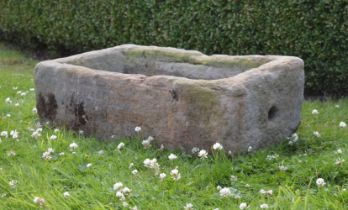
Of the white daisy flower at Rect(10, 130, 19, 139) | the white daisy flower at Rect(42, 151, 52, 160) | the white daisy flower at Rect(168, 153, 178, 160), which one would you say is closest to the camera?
the white daisy flower at Rect(168, 153, 178, 160)

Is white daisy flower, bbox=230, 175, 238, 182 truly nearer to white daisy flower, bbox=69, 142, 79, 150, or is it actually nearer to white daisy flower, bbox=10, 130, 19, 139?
white daisy flower, bbox=69, 142, 79, 150

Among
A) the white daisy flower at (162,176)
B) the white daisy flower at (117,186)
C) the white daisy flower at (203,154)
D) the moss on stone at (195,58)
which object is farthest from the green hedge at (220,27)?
the white daisy flower at (117,186)

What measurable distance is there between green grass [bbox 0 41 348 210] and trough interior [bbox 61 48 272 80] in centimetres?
74

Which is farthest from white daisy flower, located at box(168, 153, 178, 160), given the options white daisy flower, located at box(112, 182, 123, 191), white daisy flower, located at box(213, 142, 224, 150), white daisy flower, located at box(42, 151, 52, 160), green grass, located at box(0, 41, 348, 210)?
white daisy flower, located at box(42, 151, 52, 160)

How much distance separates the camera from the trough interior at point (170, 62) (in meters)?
5.26

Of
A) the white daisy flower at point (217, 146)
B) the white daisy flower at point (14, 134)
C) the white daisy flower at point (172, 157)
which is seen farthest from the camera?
the white daisy flower at point (14, 134)

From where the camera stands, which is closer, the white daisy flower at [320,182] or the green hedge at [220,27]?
the white daisy flower at [320,182]

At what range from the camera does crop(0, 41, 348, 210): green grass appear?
3615 mm

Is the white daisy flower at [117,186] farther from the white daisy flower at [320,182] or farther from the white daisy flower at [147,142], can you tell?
the white daisy flower at [320,182]

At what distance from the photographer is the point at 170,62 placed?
5.66 meters

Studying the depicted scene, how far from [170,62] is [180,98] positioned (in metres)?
1.29

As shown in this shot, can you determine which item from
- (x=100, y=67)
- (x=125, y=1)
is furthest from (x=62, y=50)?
(x=100, y=67)

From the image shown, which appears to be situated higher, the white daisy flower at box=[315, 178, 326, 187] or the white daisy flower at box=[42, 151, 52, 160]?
the white daisy flower at box=[315, 178, 326, 187]

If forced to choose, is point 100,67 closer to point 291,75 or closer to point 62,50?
point 291,75
